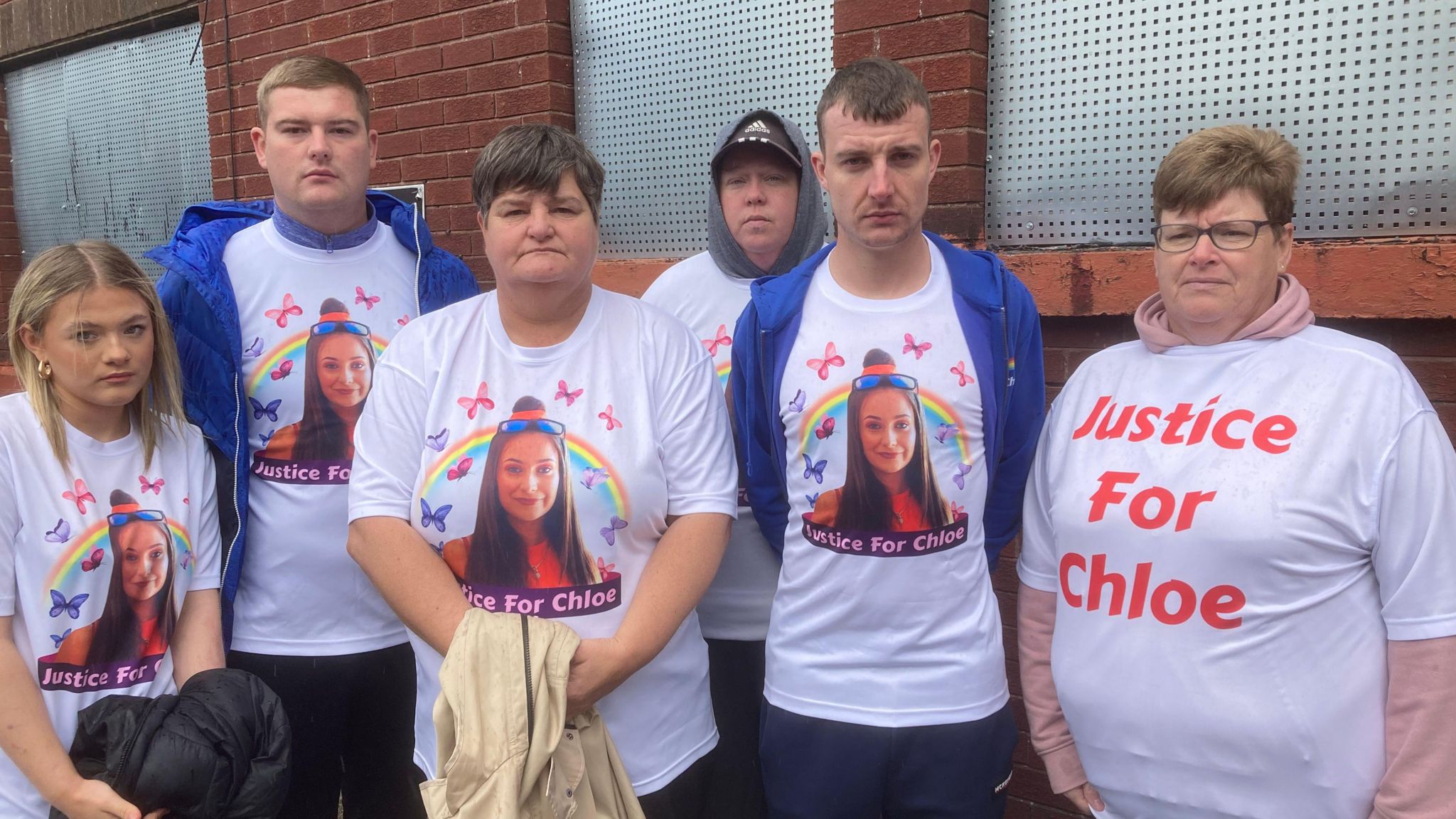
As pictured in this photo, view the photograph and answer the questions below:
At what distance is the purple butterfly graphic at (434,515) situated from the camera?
6.51 ft

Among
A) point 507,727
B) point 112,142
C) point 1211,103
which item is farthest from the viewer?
point 112,142

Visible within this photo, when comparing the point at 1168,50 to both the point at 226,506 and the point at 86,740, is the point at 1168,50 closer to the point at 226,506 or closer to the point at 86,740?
the point at 226,506

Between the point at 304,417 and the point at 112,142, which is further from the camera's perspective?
the point at 112,142

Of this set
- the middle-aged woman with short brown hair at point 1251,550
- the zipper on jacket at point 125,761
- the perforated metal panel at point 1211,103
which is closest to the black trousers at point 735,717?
the middle-aged woman with short brown hair at point 1251,550

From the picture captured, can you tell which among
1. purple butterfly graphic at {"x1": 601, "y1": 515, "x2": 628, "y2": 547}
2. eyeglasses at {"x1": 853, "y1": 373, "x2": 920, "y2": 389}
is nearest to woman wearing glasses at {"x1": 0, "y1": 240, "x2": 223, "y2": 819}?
purple butterfly graphic at {"x1": 601, "y1": 515, "x2": 628, "y2": 547}

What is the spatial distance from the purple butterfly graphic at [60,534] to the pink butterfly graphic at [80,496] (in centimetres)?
4

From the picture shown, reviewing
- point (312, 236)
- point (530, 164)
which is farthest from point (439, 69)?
point (530, 164)

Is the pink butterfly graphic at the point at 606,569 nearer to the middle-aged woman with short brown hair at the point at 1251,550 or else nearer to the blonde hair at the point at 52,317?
the middle-aged woman with short brown hair at the point at 1251,550

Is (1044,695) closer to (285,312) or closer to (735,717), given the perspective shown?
(735,717)

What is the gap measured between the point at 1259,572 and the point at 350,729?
210cm

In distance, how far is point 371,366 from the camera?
251cm

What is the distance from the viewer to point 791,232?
2.80 m

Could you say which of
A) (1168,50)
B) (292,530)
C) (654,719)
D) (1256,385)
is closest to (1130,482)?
(1256,385)

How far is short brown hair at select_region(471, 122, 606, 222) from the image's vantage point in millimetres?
1977
